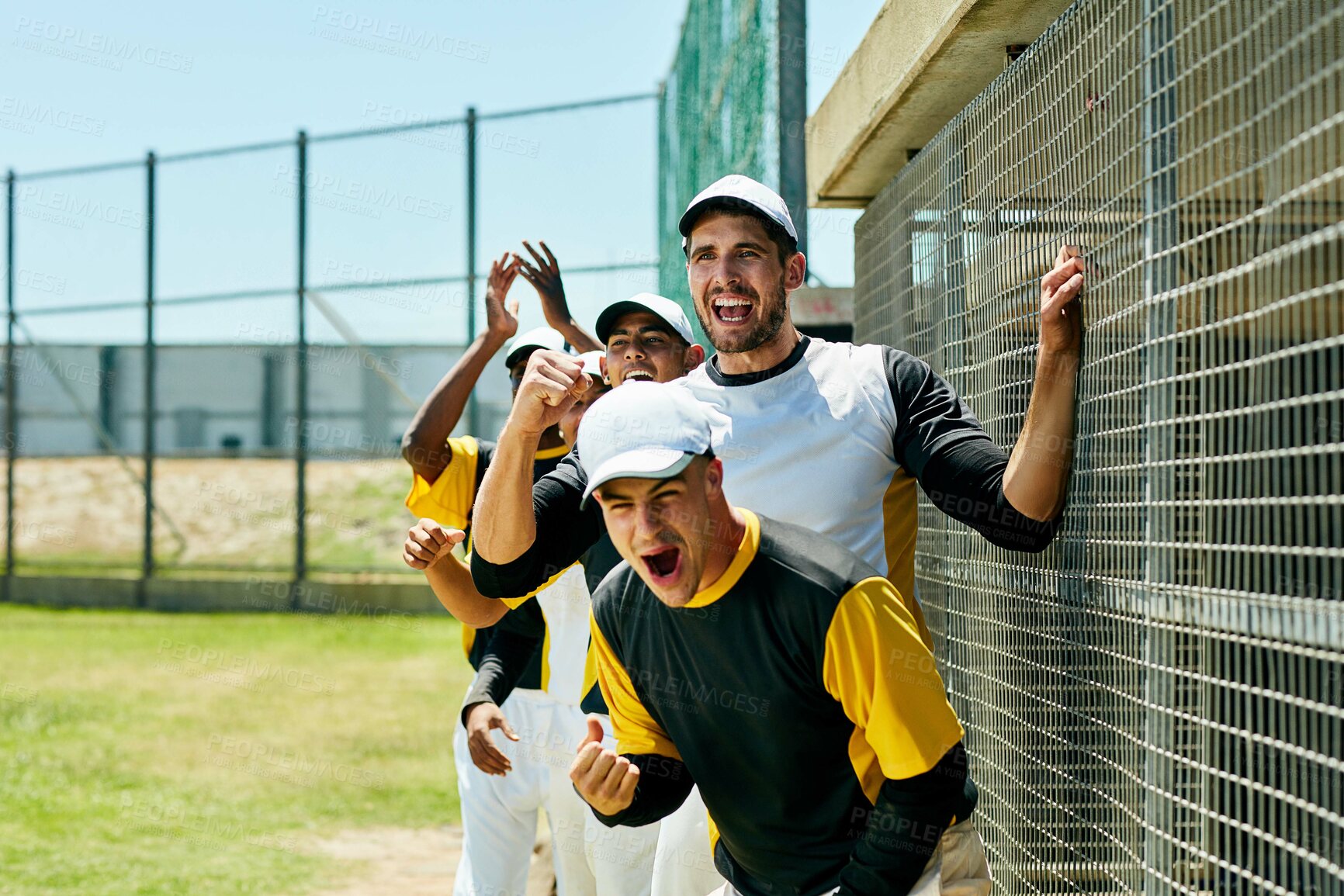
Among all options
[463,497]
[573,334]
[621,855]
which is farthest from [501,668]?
[573,334]

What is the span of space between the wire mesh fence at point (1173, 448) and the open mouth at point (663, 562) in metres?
0.92

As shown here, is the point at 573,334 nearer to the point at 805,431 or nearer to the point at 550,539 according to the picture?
the point at 550,539

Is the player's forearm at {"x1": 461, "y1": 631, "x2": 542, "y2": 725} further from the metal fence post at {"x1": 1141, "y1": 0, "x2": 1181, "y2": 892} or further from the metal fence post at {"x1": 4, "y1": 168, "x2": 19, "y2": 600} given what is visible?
the metal fence post at {"x1": 4, "y1": 168, "x2": 19, "y2": 600}

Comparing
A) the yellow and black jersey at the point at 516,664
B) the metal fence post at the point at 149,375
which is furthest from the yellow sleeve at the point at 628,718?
the metal fence post at the point at 149,375

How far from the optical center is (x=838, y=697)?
7.74 feet

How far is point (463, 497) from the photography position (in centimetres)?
455

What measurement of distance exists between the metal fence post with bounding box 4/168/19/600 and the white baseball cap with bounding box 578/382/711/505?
59.6 feet

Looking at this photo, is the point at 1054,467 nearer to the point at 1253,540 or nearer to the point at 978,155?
the point at 1253,540

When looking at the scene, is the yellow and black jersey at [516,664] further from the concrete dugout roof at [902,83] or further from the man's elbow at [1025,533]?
the concrete dugout roof at [902,83]

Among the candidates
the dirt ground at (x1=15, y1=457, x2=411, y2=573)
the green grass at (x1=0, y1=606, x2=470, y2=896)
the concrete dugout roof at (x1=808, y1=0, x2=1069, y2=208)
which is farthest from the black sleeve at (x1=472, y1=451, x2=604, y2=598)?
the dirt ground at (x1=15, y1=457, x2=411, y2=573)

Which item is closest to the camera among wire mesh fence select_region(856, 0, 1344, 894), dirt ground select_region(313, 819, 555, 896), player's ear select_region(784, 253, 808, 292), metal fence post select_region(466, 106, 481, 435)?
wire mesh fence select_region(856, 0, 1344, 894)

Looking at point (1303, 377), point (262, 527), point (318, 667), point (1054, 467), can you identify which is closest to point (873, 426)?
Answer: point (1054, 467)

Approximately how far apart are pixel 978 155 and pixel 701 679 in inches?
72.7

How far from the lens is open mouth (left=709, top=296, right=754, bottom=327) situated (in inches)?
121
